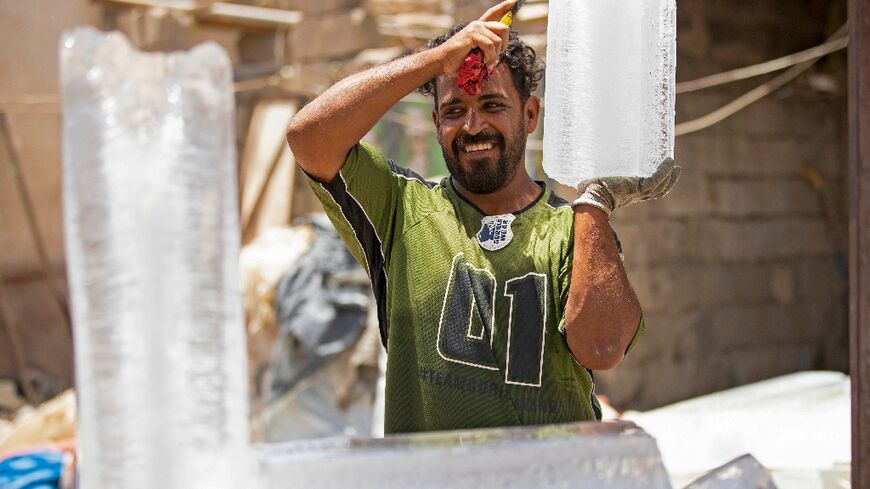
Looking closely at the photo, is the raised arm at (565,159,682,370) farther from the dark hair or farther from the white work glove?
the dark hair

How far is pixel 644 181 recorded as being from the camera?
5.88 ft

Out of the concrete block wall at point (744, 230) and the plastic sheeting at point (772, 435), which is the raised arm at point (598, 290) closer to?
the plastic sheeting at point (772, 435)

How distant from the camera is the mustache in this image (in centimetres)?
219

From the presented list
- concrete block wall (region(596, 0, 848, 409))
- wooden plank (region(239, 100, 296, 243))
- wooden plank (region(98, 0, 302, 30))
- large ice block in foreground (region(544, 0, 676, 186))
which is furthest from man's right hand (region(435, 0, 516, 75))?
wooden plank (region(98, 0, 302, 30))

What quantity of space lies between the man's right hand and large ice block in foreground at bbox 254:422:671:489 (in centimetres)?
74

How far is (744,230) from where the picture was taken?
21.3ft

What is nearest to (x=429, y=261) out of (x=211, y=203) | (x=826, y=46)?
(x=211, y=203)

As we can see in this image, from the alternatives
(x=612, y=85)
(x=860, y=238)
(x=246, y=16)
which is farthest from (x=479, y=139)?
(x=246, y=16)

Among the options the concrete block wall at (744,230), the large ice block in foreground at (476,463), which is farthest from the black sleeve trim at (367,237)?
the concrete block wall at (744,230)

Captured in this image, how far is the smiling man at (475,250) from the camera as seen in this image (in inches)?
76.2

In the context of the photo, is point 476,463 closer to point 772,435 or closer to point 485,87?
point 485,87

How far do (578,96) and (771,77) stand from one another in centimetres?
528

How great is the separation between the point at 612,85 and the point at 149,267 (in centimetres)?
81

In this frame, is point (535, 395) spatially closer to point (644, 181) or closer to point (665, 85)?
point (644, 181)
